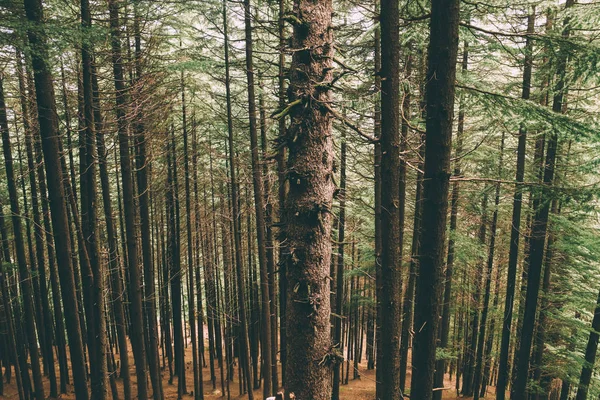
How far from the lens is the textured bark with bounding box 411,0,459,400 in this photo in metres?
4.34

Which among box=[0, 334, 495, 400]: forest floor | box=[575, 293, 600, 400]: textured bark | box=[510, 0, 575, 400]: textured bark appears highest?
box=[510, 0, 575, 400]: textured bark

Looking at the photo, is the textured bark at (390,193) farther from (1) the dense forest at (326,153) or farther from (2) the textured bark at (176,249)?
(2) the textured bark at (176,249)

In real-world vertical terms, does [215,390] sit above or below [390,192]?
below

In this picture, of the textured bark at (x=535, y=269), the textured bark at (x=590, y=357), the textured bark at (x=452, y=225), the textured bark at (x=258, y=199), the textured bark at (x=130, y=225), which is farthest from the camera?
the textured bark at (x=590, y=357)

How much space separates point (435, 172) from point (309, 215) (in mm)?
1905

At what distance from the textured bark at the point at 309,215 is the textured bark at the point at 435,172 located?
150 cm

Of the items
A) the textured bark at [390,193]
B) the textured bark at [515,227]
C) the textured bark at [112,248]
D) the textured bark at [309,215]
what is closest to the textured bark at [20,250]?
the textured bark at [112,248]

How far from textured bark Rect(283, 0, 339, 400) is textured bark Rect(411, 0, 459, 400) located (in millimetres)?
1504

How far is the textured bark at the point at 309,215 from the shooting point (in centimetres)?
385

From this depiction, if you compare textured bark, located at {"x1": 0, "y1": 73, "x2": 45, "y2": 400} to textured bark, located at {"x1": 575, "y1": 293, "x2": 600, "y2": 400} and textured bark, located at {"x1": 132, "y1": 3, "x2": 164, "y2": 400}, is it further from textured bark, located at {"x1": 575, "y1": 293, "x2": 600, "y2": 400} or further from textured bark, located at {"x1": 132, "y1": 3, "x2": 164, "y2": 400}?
textured bark, located at {"x1": 575, "y1": 293, "x2": 600, "y2": 400}

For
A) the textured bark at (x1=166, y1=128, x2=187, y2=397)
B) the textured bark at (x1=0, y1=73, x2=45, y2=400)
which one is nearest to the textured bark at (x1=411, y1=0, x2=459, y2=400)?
the textured bark at (x1=166, y1=128, x2=187, y2=397)

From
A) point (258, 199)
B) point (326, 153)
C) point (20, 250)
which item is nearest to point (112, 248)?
point (258, 199)

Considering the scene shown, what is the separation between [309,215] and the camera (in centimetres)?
391

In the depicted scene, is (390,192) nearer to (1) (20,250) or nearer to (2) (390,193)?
(2) (390,193)
